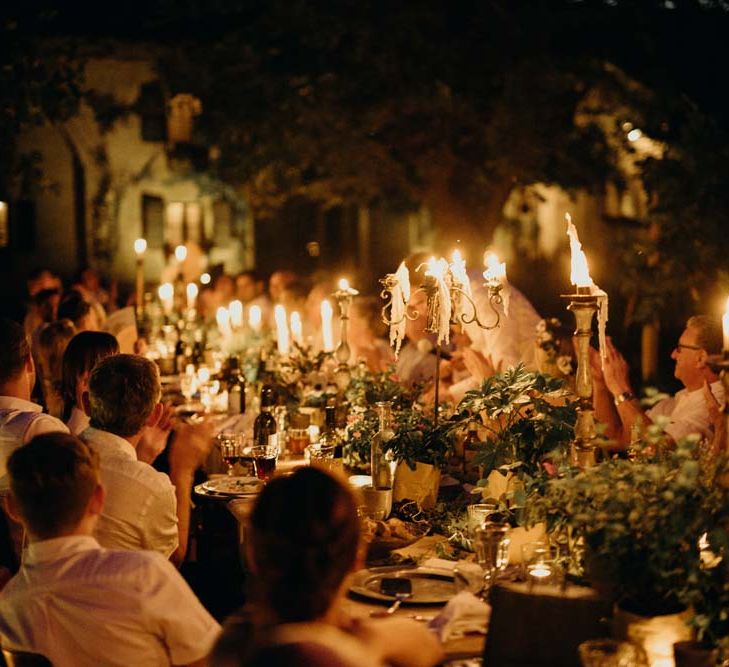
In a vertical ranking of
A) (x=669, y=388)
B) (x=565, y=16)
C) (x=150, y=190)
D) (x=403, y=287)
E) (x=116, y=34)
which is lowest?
(x=669, y=388)

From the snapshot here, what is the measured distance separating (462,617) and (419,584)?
1.47ft

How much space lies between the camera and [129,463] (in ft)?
11.6

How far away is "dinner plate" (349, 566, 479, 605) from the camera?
2924 millimetres

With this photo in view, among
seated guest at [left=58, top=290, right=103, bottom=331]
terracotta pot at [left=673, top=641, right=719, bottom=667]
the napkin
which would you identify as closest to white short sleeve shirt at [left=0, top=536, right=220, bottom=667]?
the napkin

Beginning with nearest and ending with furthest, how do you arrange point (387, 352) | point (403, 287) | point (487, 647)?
point (487, 647) → point (403, 287) → point (387, 352)

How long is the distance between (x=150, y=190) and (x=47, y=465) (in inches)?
909

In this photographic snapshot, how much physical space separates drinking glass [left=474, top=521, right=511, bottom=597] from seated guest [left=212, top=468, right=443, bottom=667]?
979 mm

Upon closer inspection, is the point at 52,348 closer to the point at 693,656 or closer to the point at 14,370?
the point at 14,370

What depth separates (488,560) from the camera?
2.98 metres

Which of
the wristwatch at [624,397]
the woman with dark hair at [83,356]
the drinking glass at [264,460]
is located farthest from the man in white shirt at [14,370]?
the wristwatch at [624,397]

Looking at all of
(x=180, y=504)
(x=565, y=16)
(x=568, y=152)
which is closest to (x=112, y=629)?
(x=180, y=504)

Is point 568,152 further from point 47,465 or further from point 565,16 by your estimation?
point 47,465

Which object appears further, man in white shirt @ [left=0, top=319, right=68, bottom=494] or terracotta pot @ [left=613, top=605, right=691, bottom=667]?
man in white shirt @ [left=0, top=319, right=68, bottom=494]

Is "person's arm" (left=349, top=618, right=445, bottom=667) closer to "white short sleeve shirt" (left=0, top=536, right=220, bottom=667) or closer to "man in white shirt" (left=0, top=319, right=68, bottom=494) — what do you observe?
"white short sleeve shirt" (left=0, top=536, right=220, bottom=667)
